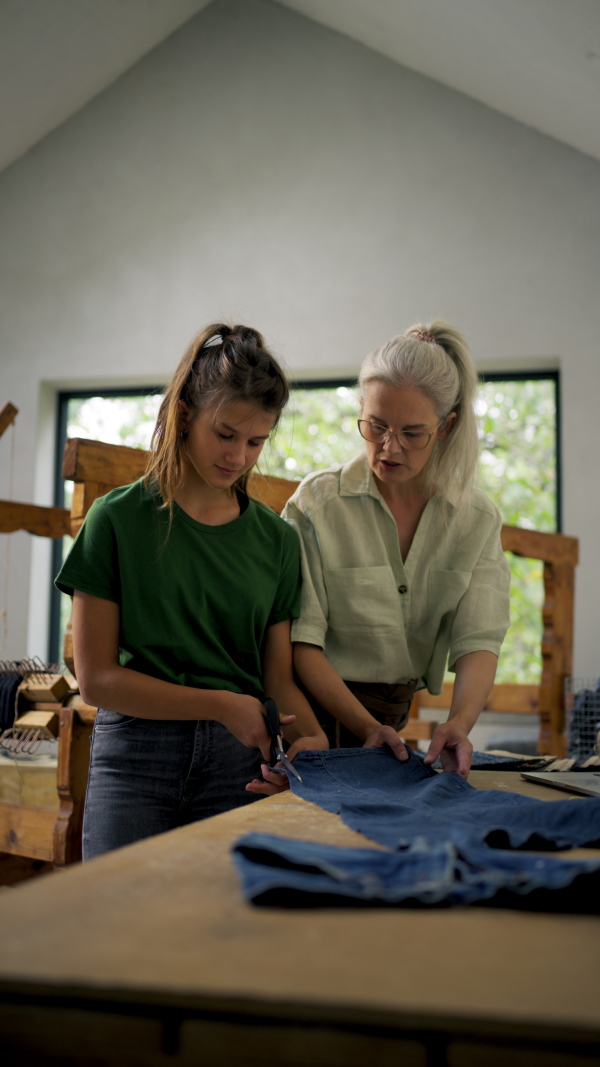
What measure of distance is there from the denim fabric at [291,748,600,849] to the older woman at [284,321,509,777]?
0.88ft

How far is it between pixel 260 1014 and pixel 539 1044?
0.13 m

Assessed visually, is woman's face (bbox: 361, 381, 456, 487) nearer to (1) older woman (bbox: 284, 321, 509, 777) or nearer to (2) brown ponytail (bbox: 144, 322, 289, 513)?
(1) older woman (bbox: 284, 321, 509, 777)

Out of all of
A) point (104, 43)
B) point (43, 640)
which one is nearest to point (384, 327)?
point (104, 43)

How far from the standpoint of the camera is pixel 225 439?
1.36 metres

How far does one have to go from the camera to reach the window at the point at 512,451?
4379 mm

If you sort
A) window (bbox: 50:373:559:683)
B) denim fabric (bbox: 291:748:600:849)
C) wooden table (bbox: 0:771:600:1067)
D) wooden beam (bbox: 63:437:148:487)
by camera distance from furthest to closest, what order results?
window (bbox: 50:373:559:683) → wooden beam (bbox: 63:437:148:487) → denim fabric (bbox: 291:748:600:849) → wooden table (bbox: 0:771:600:1067)

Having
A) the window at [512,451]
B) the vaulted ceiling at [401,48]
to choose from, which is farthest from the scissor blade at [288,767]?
the window at [512,451]

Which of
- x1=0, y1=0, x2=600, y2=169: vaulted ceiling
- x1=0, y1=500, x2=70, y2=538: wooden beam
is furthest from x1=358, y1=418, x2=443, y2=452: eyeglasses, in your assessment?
x1=0, y1=0, x2=600, y2=169: vaulted ceiling

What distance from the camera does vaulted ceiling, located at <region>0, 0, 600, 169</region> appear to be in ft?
11.5

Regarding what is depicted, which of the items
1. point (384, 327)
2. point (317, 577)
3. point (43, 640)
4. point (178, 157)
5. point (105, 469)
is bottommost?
point (43, 640)

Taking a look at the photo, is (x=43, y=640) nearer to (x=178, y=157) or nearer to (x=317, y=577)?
(x=178, y=157)

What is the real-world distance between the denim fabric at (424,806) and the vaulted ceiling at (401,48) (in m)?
2.98

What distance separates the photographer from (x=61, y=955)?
0.47m

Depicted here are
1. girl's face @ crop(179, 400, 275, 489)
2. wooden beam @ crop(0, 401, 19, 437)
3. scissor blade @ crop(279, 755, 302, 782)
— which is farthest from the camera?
wooden beam @ crop(0, 401, 19, 437)
